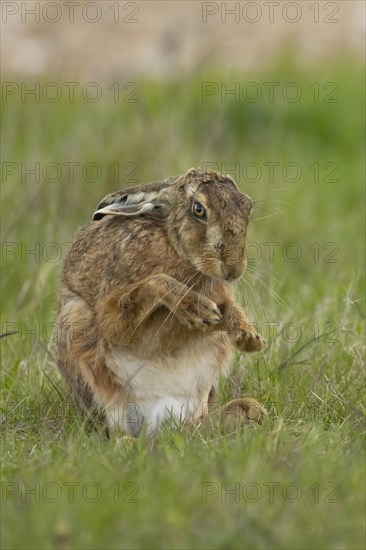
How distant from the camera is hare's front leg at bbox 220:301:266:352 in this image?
5.13m

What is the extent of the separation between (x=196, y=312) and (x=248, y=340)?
0.30m

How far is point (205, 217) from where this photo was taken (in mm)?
4949

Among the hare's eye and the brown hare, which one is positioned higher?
the hare's eye

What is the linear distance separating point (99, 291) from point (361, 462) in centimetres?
140

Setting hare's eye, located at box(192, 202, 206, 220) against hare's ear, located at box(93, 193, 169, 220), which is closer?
hare's eye, located at box(192, 202, 206, 220)

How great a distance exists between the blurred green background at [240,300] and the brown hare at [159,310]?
24cm

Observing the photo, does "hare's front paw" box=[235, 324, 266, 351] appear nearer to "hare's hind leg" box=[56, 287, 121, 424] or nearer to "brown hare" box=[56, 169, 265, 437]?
"brown hare" box=[56, 169, 265, 437]

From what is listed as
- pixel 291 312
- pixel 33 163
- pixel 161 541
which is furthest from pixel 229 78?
pixel 161 541

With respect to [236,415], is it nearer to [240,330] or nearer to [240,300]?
[240,330]

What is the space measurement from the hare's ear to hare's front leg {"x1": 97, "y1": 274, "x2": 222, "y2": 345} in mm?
320

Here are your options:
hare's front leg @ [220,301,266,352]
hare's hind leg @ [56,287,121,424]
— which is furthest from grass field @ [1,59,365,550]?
hare's front leg @ [220,301,266,352]

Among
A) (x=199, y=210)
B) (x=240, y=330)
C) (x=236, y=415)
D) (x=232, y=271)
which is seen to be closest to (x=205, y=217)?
(x=199, y=210)

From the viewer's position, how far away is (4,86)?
12.4m

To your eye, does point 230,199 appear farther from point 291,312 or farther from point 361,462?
point 291,312
